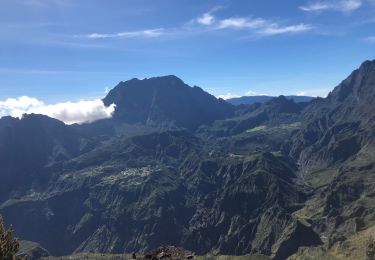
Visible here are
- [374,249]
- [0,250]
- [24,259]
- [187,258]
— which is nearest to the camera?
[0,250]

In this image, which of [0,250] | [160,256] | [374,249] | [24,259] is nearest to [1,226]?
[0,250]

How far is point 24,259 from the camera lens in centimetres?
7425

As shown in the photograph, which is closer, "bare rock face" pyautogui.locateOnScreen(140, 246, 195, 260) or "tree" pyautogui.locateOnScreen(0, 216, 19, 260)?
"tree" pyautogui.locateOnScreen(0, 216, 19, 260)

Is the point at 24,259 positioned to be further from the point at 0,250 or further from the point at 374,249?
the point at 374,249

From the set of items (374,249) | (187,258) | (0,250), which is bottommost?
(374,249)

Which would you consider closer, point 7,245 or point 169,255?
point 7,245

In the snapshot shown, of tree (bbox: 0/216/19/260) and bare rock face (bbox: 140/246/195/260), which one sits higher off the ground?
tree (bbox: 0/216/19/260)

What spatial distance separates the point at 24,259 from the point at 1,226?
879 centimetres

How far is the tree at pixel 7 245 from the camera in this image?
222 feet

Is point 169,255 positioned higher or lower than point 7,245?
lower

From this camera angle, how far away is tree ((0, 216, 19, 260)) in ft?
222

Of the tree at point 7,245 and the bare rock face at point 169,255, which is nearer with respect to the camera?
the tree at point 7,245

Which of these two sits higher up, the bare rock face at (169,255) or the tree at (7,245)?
the tree at (7,245)

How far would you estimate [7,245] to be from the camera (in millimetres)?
68500
